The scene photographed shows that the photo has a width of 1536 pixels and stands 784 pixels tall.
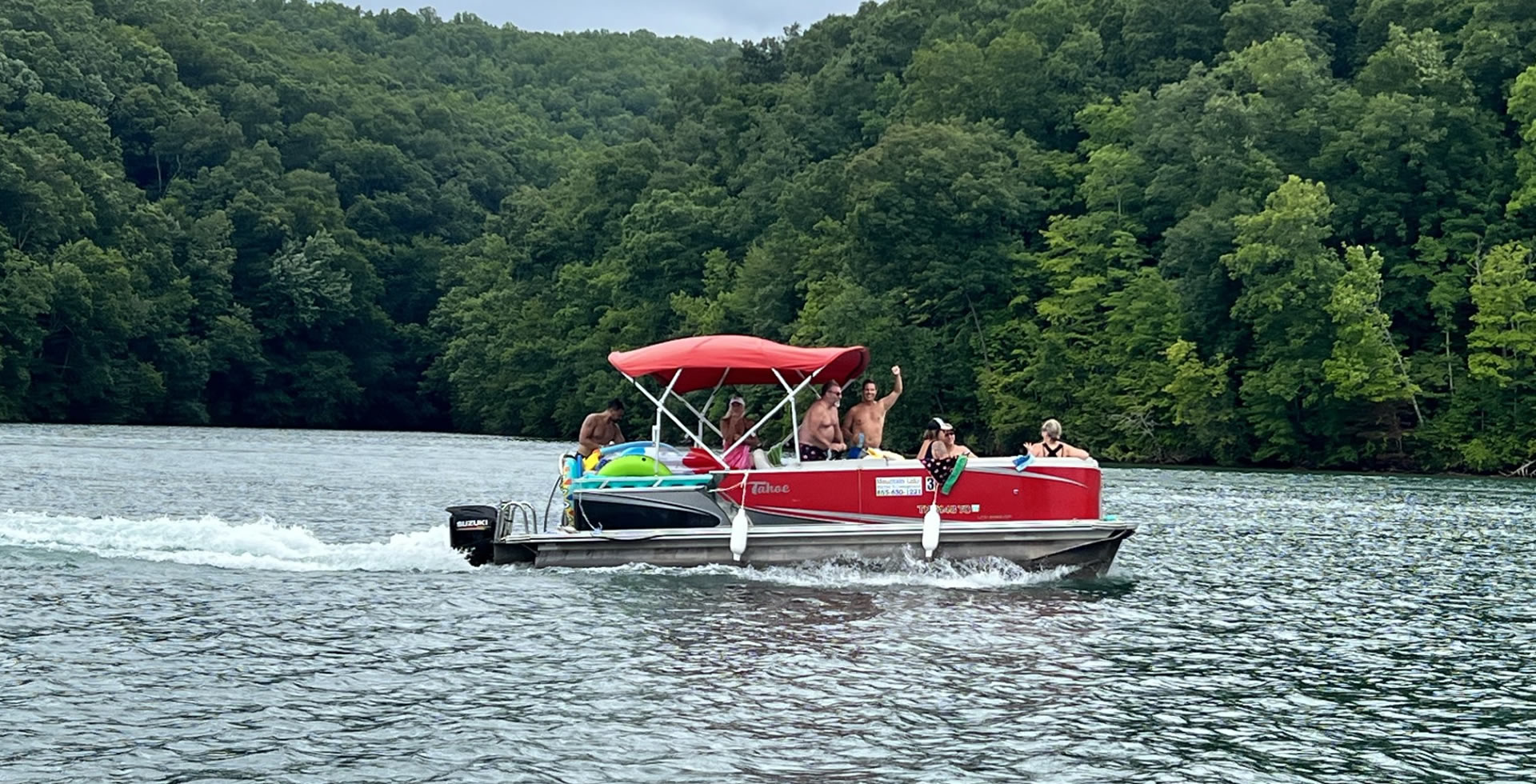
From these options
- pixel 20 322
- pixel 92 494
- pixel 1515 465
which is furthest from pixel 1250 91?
pixel 20 322

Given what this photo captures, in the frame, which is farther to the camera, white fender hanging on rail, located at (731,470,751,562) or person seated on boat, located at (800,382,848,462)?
person seated on boat, located at (800,382,848,462)

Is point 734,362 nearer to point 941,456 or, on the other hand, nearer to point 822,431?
point 822,431

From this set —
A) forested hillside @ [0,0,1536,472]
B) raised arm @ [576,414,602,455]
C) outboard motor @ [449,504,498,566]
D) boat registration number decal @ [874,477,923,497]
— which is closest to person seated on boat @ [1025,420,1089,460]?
boat registration number decal @ [874,477,923,497]

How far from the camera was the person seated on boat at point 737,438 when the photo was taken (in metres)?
22.8

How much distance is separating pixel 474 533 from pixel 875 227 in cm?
5226

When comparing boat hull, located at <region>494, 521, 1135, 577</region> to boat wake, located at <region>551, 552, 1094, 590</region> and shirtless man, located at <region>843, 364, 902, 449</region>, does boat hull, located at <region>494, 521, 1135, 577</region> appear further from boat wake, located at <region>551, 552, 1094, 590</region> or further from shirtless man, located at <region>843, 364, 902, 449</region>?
shirtless man, located at <region>843, 364, 902, 449</region>

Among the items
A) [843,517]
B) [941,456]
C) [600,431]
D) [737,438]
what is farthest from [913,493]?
[600,431]

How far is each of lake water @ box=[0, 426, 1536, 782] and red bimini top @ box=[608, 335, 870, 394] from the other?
8.55 feet

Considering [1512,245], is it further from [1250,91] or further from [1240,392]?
[1250,91]

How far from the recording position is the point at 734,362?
899 inches

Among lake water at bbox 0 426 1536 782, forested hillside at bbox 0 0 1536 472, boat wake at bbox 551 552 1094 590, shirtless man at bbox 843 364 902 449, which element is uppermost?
forested hillside at bbox 0 0 1536 472

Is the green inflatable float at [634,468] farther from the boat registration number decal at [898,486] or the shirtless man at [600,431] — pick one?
the boat registration number decal at [898,486]

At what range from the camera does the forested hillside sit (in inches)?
2441

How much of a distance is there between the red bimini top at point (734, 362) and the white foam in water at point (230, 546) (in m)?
3.52
